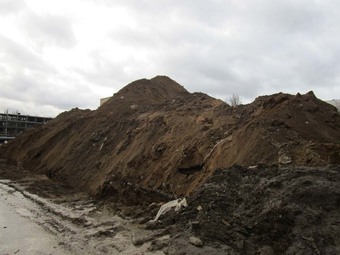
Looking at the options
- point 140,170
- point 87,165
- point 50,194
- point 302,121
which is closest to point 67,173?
point 87,165

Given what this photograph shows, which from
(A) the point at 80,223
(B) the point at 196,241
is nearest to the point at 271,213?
(B) the point at 196,241

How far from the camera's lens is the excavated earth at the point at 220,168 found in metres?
6.13

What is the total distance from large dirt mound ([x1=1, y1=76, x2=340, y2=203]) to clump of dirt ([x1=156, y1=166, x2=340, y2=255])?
156cm

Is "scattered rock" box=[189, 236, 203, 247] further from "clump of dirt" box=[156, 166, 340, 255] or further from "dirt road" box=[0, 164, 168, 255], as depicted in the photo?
"dirt road" box=[0, 164, 168, 255]

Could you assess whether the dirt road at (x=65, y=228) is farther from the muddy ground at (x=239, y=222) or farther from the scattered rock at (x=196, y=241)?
the scattered rock at (x=196, y=241)

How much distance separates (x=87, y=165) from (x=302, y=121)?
403 inches

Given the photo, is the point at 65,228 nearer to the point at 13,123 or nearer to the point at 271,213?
the point at 271,213

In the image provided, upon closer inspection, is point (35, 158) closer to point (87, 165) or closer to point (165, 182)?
point (87, 165)

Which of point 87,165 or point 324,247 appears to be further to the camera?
point 87,165

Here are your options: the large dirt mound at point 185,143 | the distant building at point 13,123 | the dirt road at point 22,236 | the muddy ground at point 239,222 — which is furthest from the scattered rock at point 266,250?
the distant building at point 13,123

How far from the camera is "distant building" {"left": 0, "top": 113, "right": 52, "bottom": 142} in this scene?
46.6 meters

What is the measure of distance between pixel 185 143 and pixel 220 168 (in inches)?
134

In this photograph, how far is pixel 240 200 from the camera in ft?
23.9

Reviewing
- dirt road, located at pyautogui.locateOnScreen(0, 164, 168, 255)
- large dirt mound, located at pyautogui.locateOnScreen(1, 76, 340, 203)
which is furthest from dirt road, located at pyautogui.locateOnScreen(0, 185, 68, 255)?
large dirt mound, located at pyautogui.locateOnScreen(1, 76, 340, 203)
